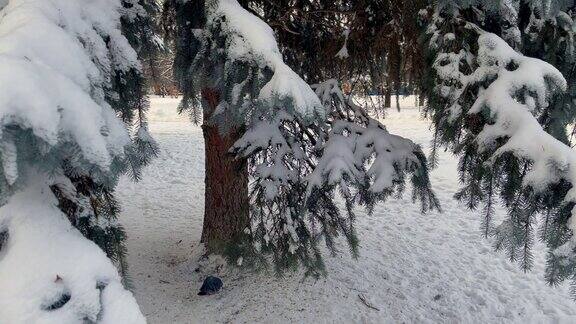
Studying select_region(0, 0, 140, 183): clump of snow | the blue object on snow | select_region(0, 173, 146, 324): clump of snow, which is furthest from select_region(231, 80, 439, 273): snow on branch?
select_region(0, 173, 146, 324): clump of snow

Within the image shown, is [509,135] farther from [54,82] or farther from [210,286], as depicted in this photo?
[210,286]

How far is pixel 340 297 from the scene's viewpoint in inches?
178

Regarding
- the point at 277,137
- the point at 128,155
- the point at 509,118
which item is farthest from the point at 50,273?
the point at 277,137

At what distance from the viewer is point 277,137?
3.26m

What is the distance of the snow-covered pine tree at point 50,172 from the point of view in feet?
3.33

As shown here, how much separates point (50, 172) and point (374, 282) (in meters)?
4.30

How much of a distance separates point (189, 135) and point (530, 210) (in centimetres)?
1148

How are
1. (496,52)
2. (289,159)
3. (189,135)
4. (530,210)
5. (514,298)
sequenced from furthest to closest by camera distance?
1. (189,135)
2. (514,298)
3. (289,159)
4. (496,52)
5. (530,210)

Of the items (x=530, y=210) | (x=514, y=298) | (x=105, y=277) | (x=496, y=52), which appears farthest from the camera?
(x=514, y=298)

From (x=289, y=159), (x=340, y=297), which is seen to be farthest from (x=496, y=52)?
(x=340, y=297)

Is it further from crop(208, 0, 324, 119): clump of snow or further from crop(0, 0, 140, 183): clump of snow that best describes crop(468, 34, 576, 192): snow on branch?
crop(0, 0, 140, 183): clump of snow

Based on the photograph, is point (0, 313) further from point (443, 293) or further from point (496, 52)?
point (443, 293)

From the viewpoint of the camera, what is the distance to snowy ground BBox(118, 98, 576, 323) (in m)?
4.32

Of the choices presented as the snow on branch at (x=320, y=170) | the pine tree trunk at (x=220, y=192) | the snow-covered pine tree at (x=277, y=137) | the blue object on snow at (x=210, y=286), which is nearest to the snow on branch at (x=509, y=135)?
the snow on branch at (x=320, y=170)
